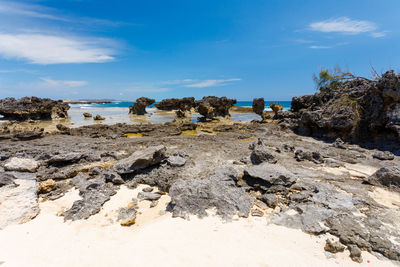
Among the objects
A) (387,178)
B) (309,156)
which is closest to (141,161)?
(309,156)

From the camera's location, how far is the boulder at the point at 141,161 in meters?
5.55

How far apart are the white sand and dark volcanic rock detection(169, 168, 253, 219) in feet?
0.82

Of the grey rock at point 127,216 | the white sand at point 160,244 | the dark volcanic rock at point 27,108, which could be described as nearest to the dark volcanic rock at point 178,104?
the dark volcanic rock at point 27,108

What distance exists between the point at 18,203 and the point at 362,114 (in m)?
14.4

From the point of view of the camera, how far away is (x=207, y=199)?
167 inches

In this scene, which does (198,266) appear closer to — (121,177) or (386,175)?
(121,177)

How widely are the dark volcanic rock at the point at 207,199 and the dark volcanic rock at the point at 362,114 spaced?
342 inches

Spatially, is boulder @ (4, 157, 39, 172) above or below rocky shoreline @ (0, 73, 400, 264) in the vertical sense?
above

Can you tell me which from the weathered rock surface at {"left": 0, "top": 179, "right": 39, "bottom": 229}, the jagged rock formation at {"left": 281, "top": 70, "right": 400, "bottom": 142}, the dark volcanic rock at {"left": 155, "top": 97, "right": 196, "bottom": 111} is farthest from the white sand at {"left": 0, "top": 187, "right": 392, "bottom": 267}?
the dark volcanic rock at {"left": 155, "top": 97, "right": 196, "bottom": 111}

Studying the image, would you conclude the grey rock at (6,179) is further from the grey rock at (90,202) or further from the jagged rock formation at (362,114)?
the jagged rock formation at (362,114)

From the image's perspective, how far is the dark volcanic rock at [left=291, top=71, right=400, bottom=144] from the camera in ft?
29.2

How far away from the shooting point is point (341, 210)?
3904mm

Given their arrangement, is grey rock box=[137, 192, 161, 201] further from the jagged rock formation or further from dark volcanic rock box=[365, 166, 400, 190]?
the jagged rock formation

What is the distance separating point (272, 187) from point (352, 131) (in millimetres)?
8236
